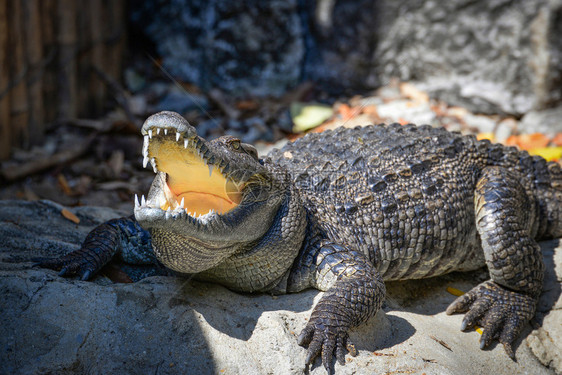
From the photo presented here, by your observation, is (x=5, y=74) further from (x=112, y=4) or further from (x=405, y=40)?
(x=405, y=40)

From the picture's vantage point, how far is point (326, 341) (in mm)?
2973

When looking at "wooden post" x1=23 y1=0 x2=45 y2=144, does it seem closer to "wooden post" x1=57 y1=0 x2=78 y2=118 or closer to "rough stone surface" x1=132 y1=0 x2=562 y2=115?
"wooden post" x1=57 y1=0 x2=78 y2=118

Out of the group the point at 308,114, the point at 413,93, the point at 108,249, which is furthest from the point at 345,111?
the point at 108,249

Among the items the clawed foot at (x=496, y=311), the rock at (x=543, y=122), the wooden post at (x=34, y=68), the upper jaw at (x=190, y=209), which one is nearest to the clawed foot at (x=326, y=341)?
the upper jaw at (x=190, y=209)

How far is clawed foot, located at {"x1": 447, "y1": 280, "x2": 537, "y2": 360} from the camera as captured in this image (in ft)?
11.9

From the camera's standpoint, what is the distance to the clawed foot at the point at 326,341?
2.91 m

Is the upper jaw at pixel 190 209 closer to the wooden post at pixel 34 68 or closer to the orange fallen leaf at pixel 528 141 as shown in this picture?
the wooden post at pixel 34 68

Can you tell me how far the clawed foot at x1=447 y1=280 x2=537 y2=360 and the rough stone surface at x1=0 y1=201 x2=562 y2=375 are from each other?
82 millimetres

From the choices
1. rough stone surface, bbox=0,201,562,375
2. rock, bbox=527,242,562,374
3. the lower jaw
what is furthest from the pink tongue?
rock, bbox=527,242,562,374

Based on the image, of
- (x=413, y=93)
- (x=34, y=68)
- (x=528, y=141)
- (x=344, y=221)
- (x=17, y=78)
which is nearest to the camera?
(x=344, y=221)

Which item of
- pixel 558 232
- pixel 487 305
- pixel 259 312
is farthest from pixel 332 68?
pixel 259 312

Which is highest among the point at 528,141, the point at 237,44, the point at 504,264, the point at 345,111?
the point at 237,44

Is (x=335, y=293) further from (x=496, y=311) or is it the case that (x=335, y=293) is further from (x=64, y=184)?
(x=64, y=184)

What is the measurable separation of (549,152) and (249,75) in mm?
4150
